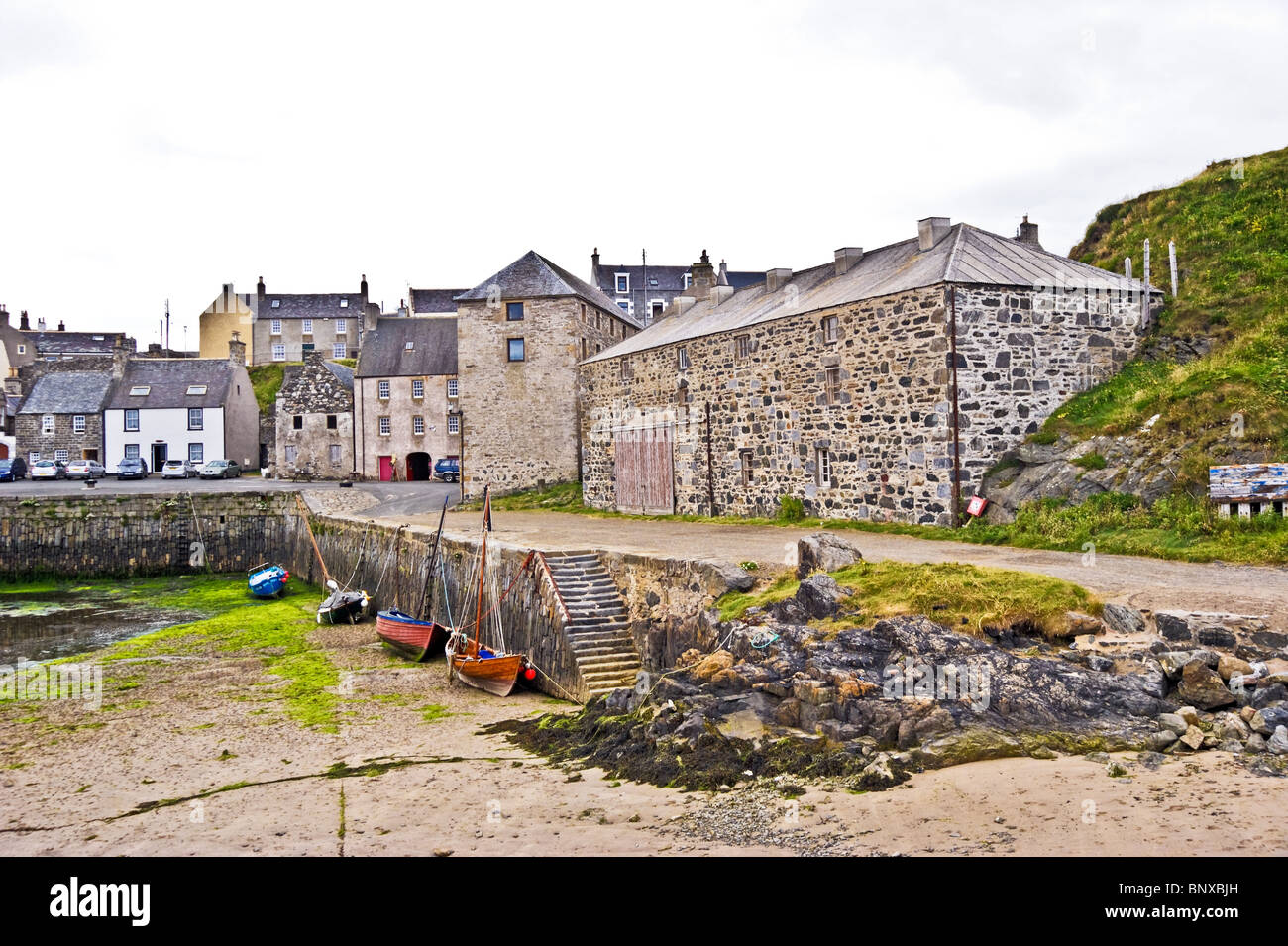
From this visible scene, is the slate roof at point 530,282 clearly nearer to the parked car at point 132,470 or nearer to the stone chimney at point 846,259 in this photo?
the stone chimney at point 846,259

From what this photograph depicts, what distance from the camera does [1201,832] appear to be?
19.7 ft

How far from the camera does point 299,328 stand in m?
79.3

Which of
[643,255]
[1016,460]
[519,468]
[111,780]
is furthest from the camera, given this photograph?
[643,255]

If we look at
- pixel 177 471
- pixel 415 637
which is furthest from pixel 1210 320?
pixel 177 471

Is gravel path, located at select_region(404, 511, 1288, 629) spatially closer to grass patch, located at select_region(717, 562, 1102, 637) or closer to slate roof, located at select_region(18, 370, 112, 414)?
grass patch, located at select_region(717, 562, 1102, 637)

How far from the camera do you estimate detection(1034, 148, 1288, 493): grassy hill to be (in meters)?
15.7

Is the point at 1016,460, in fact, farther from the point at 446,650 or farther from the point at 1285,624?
the point at 446,650

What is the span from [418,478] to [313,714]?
135 ft

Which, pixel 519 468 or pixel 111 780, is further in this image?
pixel 519 468

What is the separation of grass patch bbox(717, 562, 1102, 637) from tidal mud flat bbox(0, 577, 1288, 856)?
271cm

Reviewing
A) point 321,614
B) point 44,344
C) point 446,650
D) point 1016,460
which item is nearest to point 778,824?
point 446,650

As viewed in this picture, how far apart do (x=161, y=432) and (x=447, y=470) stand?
1879 cm

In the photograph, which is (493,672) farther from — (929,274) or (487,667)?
(929,274)

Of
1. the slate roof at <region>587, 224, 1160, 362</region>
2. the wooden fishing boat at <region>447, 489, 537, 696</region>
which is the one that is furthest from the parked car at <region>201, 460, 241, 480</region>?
the wooden fishing boat at <region>447, 489, 537, 696</region>
